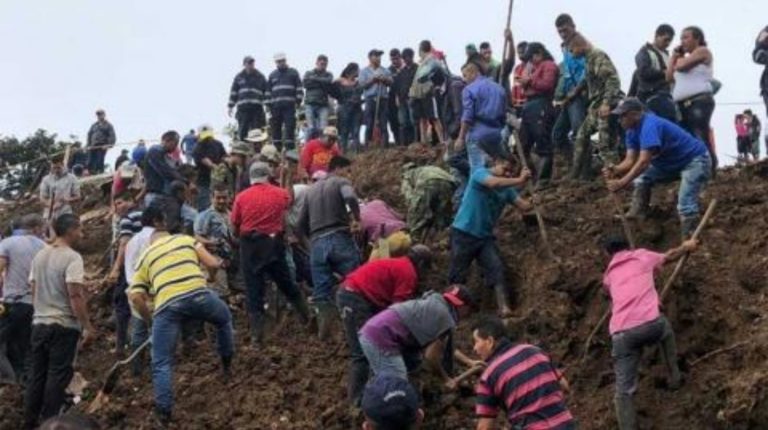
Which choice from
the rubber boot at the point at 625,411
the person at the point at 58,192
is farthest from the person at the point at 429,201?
the person at the point at 58,192

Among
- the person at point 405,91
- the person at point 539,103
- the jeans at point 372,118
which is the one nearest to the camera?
the person at point 539,103

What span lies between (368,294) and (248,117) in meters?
11.2

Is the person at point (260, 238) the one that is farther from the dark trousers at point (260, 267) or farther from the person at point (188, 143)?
the person at point (188, 143)

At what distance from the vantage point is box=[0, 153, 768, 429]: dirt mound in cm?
1052

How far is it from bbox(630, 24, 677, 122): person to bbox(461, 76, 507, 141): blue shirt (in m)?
1.72

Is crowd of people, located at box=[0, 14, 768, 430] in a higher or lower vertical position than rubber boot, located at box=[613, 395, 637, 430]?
higher

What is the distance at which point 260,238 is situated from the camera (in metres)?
12.7

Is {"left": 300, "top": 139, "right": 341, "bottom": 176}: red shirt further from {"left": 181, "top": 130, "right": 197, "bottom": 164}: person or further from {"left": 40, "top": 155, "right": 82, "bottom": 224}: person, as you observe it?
{"left": 181, "top": 130, "right": 197, "bottom": 164}: person

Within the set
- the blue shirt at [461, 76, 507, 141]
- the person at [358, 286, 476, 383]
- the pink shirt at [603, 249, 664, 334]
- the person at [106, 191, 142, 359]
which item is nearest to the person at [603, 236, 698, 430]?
the pink shirt at [603, 249, 664, 334]

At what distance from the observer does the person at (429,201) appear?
568 inches

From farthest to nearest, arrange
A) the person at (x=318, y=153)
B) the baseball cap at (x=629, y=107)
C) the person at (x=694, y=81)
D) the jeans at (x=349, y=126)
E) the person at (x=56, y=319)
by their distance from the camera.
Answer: the jeans at (x=349, y=126), the person at (x=318, y=153), the person at (x=694, y=81), the baseball cap at (x=629, y=107), the person at (x=56, y=319)

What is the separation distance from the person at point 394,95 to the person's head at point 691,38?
23.8ft

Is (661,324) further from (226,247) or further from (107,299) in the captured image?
(107,299)

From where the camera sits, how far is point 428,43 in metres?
19.0
